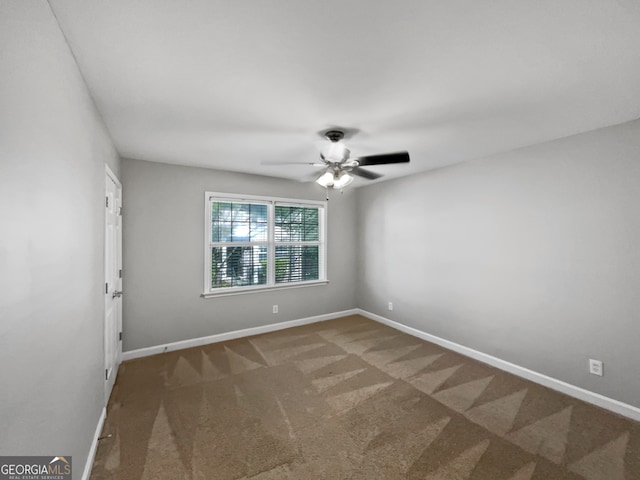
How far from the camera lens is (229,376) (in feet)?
9.84

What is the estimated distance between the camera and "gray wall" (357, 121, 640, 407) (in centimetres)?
238

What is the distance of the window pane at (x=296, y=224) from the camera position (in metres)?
4.56

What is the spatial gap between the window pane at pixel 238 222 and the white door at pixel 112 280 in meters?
1.15

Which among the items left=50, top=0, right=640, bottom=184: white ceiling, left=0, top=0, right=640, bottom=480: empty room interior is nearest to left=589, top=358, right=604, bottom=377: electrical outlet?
left=0, top=0, right=640, bottom=480: empty room interior

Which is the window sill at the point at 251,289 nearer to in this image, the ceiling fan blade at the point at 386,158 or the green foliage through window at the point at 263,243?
the green foliage through window at the point at 263,243

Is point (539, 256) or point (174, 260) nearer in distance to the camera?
point (539, 256)

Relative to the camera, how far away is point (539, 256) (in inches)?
113

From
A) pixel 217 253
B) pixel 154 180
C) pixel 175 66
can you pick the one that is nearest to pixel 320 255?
pixel 217 253

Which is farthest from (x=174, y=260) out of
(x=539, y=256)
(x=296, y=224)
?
(x=539, y=256)

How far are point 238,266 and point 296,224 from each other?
46.7 inches

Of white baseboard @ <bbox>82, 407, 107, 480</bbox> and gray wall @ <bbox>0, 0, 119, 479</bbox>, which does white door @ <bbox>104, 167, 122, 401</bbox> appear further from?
gray wall @ <bbox>0, 0, 119, 479</bbox>

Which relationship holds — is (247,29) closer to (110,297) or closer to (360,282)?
(110,297)

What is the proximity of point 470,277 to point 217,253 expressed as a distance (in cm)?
342

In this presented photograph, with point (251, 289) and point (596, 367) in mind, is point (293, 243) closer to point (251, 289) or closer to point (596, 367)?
point (251, 289)
